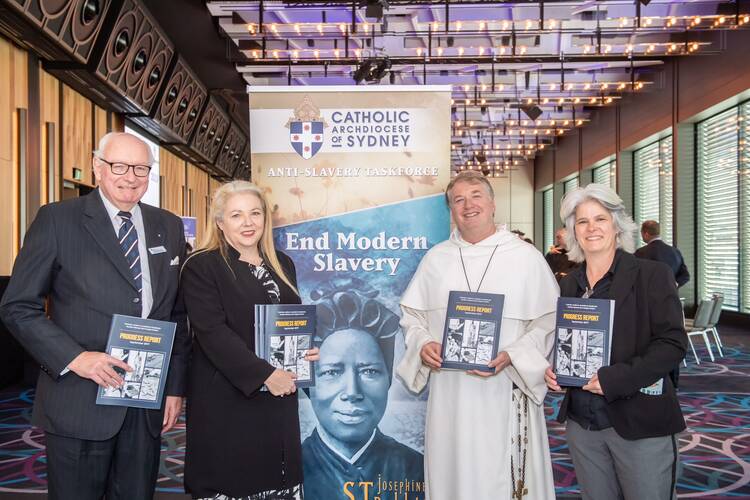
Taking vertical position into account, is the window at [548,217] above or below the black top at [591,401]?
above

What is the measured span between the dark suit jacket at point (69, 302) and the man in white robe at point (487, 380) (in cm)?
125

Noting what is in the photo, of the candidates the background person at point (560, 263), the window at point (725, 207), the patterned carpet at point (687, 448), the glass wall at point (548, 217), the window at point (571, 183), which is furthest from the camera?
the glass wall at point (548, 217)

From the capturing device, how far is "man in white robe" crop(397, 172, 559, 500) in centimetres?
276

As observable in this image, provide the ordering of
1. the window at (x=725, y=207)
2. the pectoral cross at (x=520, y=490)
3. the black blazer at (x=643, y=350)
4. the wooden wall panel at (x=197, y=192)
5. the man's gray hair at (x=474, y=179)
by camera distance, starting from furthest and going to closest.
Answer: the wooden wall panel at (x=197, y=192), the window at (x=725, y=207), the man's gray hair at (x=474, y=179), the pectoral cross at (x=520, y=490), the black blazer at (x=643, y=350)

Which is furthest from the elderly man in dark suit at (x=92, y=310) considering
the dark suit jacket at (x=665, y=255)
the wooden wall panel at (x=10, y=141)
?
the dark suit jacket at (x=665, y=255)

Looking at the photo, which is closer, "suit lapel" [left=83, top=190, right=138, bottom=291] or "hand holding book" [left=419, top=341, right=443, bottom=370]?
"suit lapel" [left=83, top=190, right=138, bottom=291]

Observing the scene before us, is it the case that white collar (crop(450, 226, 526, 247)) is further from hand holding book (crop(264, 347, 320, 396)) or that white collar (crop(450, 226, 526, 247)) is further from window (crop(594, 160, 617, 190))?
window (crop(594, 160, 617, 190))

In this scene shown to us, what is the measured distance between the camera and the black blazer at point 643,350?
2225 millimetres

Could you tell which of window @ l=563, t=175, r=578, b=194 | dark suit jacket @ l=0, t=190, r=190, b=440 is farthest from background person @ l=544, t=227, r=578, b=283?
window @ l=563, t=175, r=578, b=194

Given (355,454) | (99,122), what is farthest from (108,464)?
(99,122)

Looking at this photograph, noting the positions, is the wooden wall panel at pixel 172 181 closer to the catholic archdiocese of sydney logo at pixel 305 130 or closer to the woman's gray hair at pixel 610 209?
the catholic archdiocese of sydney logo at pixel 305 130

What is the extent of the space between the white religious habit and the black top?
27 centimetres

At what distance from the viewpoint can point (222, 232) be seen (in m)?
2.43

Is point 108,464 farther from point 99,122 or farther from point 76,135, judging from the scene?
point 99,122
